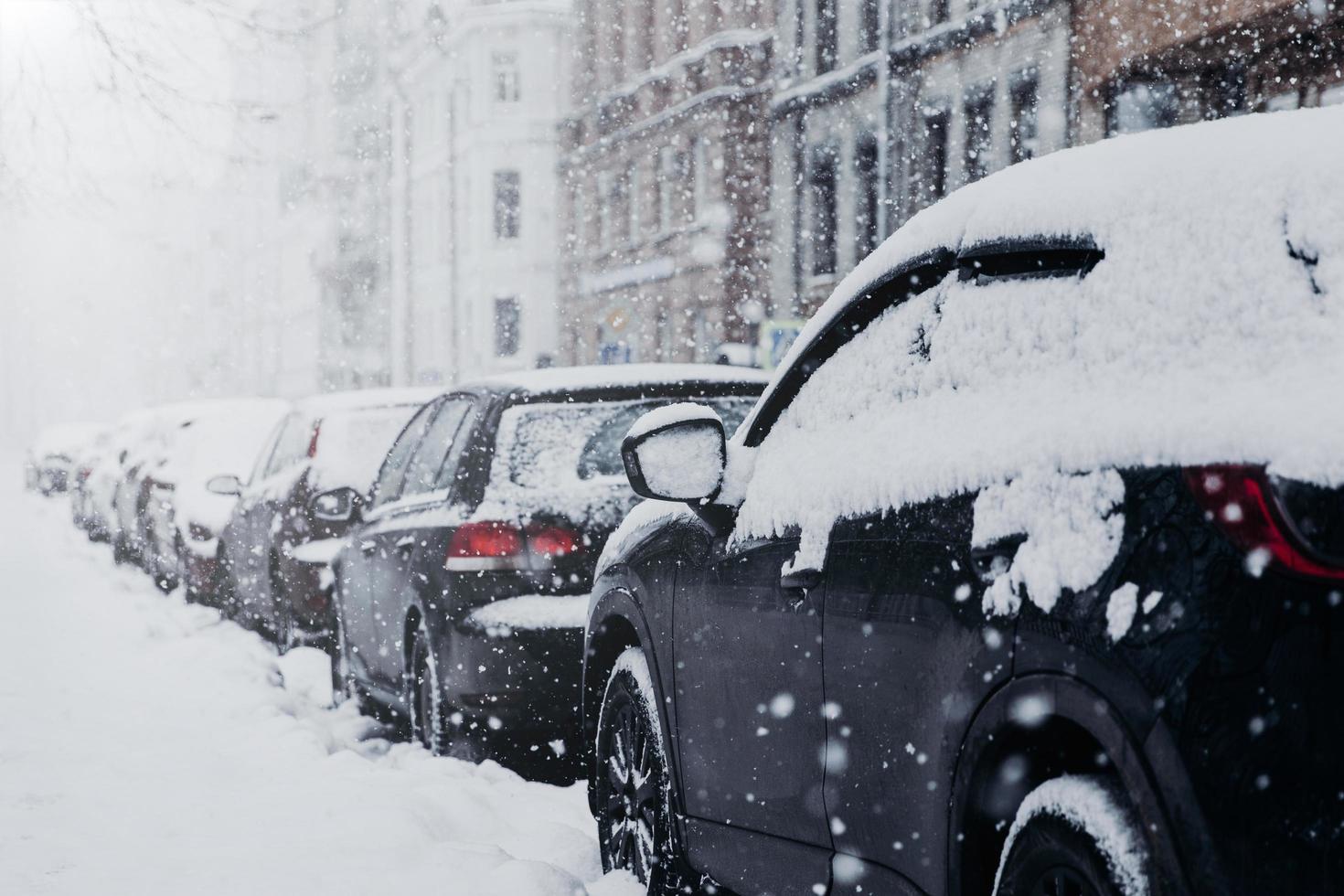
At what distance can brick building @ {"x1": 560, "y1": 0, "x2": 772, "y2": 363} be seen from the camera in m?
32.8

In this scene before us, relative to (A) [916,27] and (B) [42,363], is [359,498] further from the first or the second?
(B) [42,363]

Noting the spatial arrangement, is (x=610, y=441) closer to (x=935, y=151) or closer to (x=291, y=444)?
(x=291, y=444)

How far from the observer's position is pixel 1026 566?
265 centimetres

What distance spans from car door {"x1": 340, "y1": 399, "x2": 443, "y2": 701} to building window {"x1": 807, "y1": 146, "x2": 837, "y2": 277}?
21.5 m

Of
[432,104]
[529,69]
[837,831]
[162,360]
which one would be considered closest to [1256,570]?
[837,831]

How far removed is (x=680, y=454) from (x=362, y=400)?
Result: 7277 millimetres

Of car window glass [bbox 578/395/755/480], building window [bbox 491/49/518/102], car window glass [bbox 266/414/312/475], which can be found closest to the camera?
car window glass [bbox 578/395/755/480]

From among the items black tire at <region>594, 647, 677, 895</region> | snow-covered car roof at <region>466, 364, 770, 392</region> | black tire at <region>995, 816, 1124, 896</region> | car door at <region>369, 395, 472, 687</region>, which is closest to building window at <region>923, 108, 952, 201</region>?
car door at <region>369, 395, 472, 687</region>

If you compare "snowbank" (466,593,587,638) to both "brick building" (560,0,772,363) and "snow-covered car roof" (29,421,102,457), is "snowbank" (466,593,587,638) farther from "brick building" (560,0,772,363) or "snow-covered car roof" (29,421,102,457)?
"snow-covered car roof" (29,421,102,457)

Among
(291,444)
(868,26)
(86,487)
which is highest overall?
(868,26)

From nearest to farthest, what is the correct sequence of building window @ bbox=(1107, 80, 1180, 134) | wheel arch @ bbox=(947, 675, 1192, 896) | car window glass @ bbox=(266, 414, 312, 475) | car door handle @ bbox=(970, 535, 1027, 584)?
wheel arch @ bbox=(947, 675, 1192, 896)
car door handle @ bbox=(970, 535, 1027, 584)
car window glass @ bbox=(266, 414, 312, 475)
building window @ bbox=(1107, 80, 1180, 134)

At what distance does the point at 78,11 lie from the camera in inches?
511

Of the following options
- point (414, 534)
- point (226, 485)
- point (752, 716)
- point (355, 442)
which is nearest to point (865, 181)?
point (226, 485)

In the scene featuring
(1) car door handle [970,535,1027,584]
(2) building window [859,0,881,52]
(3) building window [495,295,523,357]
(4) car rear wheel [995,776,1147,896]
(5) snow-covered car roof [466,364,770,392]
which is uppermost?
(2) building window [859,0,881,52]
